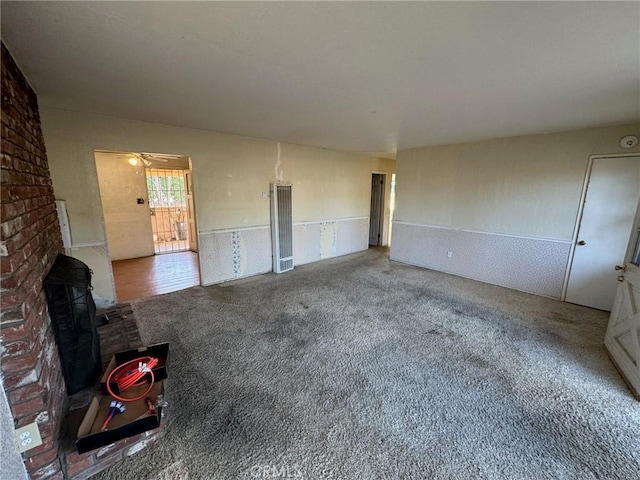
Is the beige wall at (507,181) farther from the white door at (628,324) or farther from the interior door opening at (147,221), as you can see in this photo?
the interior door opening at (147,221)

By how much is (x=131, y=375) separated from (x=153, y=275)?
3.31 meters

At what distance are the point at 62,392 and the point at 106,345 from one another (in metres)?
0.95

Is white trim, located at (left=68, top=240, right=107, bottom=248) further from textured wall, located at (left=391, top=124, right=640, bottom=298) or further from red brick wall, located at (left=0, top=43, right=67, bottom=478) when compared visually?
textured wall, located at (left=391, top=124, right=640, bottom=298)

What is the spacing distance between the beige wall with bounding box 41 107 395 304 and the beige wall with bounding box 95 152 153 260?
273 centimetres

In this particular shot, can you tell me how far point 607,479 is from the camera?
1393 mm

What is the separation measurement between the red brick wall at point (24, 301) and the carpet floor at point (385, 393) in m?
0.46

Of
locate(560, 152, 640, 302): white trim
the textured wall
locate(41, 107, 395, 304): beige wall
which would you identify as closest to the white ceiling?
locate(41, 107, 395, 304): beige wall

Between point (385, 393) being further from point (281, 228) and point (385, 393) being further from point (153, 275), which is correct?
point (153, 275)

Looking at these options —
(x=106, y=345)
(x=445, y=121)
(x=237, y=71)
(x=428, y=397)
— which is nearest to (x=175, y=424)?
(x=106, y=345)

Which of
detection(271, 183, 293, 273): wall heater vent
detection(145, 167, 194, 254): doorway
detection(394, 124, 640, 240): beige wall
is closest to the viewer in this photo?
detection(394, 124, 640, 240): beige wall

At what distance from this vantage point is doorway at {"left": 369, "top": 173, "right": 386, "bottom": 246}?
711 centimetres

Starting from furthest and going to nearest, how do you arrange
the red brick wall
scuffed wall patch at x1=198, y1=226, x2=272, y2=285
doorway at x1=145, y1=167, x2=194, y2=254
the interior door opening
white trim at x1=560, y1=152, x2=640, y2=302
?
1. doorway at x1=145, y1=167, x2=194, y2=254
2. the interior door opening
3. scuffed wall patch at x1=198, y1=226, x2=272, y2=285
4. white trim at x1=560, y1=152, x2=640, y2=302
5. the red brick wall

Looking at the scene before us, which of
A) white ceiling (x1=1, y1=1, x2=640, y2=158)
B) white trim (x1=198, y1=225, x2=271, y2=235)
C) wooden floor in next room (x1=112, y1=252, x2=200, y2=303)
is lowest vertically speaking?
wooden floor in next room (x1=112, y1=252, x2=200, y2=303)

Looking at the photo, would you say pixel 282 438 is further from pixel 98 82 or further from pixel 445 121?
pixel 445 121
